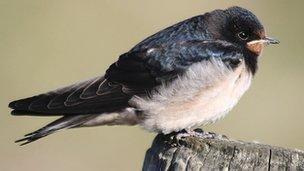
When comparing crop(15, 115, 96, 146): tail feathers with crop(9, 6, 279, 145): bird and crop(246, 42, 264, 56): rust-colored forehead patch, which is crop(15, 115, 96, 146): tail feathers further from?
crop(246, 42, 264, 56): rust-colored forehead patch

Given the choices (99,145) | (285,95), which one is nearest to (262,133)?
(285,95)

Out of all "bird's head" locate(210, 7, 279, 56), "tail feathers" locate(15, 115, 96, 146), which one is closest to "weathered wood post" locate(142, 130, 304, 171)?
"tail feathers" locate(15, 115, 96, 146)

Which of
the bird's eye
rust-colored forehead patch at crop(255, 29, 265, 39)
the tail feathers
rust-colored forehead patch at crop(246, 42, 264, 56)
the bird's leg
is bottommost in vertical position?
the bird's leg

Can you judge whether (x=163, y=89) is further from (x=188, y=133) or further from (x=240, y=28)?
(x=240, y=28)

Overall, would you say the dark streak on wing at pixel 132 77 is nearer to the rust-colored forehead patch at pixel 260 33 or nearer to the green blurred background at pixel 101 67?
the rust-colored forehead patch at pixel 260 33

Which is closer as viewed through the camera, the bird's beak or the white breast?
the white breast

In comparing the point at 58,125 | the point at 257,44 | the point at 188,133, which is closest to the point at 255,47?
the point at 257,44
